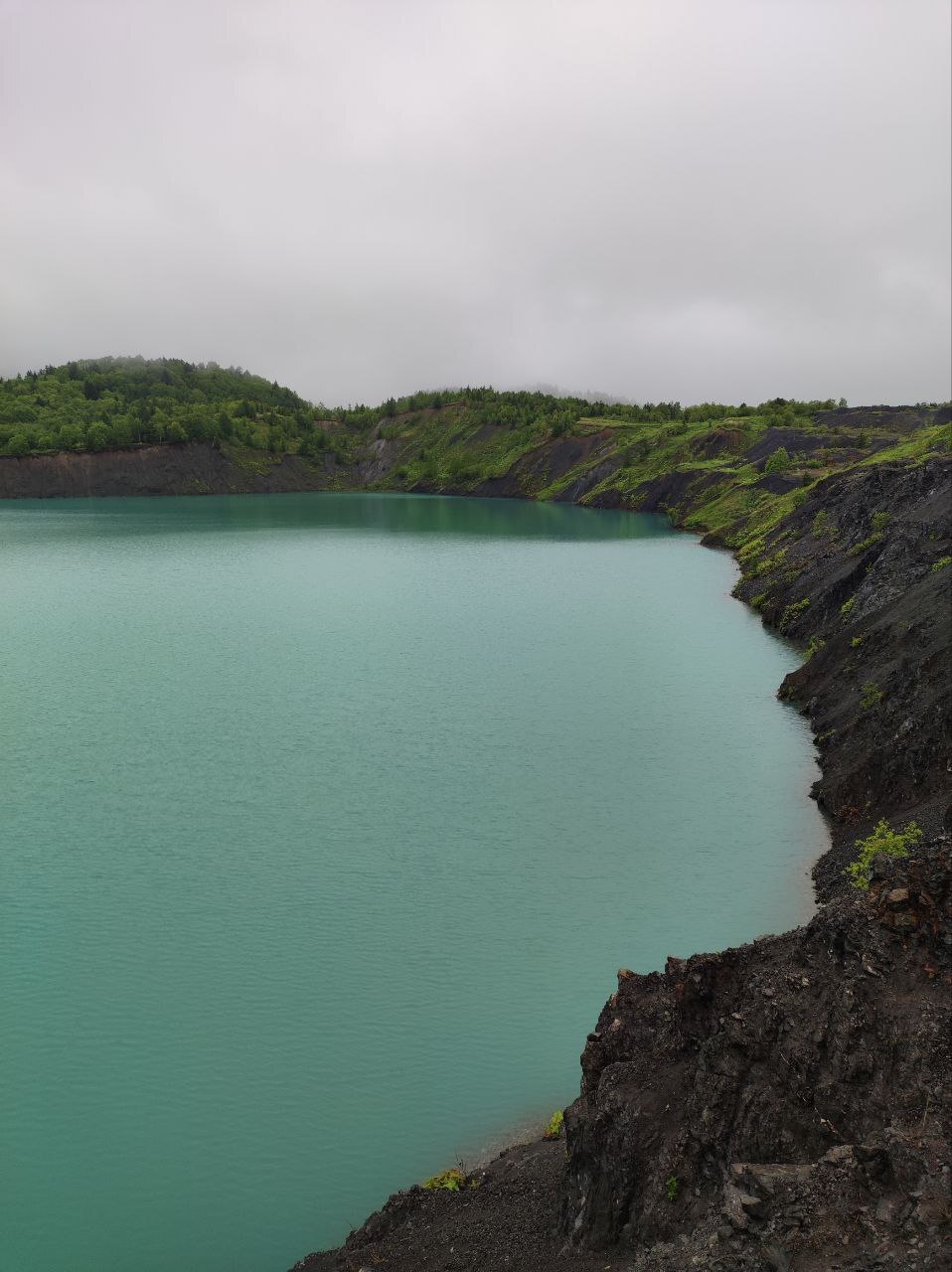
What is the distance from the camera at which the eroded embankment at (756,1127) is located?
8.73 m

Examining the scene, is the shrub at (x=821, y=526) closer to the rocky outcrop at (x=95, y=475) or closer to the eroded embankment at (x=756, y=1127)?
the eroded embankment at (x=756, y=1127)

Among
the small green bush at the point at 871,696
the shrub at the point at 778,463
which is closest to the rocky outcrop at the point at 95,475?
the shrub at the point at 778,463

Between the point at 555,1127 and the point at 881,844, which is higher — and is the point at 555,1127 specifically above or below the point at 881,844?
below

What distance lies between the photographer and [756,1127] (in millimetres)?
10469

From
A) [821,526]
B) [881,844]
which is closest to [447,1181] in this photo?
[881,844]

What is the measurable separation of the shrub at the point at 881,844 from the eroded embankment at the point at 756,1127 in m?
9.18

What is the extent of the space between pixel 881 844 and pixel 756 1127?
13383mm

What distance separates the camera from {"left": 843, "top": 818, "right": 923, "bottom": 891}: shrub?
20.9m

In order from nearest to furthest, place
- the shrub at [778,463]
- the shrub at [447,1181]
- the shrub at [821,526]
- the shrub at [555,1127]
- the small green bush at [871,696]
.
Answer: the shrub at [447,1181] → the shrub at [555,1127] → the small green bush at [871,696] → the shrub at [821,526] → the shrub at [778,463]

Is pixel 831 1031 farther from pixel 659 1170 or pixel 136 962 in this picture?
pixel 136 962

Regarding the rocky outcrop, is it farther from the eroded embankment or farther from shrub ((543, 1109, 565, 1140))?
the eroded embankment

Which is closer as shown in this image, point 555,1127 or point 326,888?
point 555,1127

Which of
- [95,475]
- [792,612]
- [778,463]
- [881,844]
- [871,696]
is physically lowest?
[881,844]

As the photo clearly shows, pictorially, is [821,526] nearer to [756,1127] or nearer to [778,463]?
[778,463]
